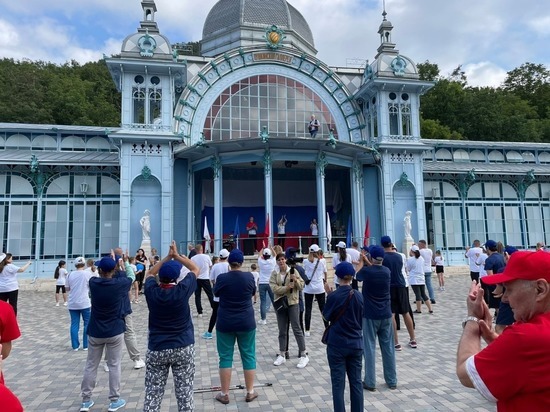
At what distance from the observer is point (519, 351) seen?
172cm

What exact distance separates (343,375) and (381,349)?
58.1 inches

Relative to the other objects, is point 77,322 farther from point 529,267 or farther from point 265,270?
point 529,267

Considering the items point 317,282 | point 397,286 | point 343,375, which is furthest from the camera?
point 317,282

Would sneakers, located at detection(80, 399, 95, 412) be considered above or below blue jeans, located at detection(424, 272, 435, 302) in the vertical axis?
below

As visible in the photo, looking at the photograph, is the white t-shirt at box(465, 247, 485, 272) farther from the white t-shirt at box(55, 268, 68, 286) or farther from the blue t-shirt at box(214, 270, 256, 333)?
the white t-shirt at box(55, 268, 68, 286)

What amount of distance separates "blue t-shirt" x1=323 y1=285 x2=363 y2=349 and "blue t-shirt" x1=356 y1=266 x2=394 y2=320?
3.74 feet

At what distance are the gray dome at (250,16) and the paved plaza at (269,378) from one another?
66.3 feet

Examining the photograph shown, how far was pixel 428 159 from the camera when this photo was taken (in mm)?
24781

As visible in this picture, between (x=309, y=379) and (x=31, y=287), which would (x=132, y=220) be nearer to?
(x=31, y=287)

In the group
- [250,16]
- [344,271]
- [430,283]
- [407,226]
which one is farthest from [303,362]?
[250,16]

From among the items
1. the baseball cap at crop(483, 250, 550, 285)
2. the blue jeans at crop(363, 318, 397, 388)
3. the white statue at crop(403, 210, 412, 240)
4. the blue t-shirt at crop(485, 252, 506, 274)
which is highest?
the white statue at crop(403, 210, 412, 240)

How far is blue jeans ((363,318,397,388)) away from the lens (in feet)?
18.3

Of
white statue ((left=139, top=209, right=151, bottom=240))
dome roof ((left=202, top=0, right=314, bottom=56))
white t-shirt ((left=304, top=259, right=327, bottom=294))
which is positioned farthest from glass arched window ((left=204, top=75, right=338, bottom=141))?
white t-shirt ((left=304, top=259, right=327, bottom=294))

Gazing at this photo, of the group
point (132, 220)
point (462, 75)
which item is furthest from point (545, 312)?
point (462, 75)
